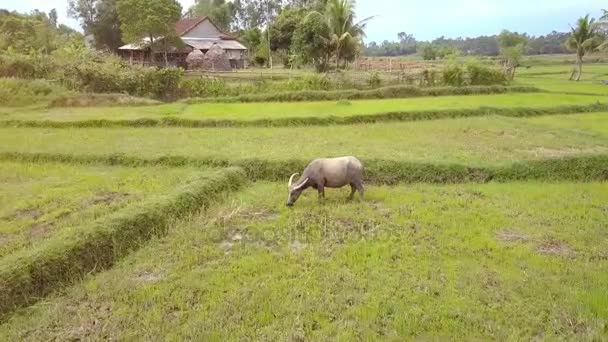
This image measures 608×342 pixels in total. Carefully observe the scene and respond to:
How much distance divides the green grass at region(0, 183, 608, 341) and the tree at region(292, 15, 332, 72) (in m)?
18.1

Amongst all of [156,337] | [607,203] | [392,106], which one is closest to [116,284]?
[156,337]

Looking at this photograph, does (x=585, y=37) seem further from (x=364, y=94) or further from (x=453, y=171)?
(x=453, y=171)

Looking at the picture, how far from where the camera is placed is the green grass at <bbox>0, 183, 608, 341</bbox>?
4.48 meters

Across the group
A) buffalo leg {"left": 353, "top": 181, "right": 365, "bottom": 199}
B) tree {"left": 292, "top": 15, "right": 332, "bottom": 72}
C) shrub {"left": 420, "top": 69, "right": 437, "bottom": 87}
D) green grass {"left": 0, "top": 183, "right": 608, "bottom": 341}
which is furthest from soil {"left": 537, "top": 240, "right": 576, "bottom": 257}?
tree {"left": 292, "top": 15, "right": 332, "bottom": 72}

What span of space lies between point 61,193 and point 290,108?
8975mm

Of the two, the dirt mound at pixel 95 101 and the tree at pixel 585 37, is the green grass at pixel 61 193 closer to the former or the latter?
the dirt mound at pixel 95 101

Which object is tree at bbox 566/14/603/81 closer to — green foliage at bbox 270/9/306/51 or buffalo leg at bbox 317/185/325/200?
green foliage at bbox 270/9/306/51

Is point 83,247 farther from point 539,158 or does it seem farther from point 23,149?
point 539,158

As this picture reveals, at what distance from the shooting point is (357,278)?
535cm

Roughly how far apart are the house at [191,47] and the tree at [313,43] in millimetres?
5529

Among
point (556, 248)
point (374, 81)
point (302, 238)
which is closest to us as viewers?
point (556, 248)

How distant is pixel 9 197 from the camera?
26.5 ft

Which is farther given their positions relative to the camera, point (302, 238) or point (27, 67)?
point (27, 67)

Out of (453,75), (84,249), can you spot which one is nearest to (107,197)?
(84,249)
